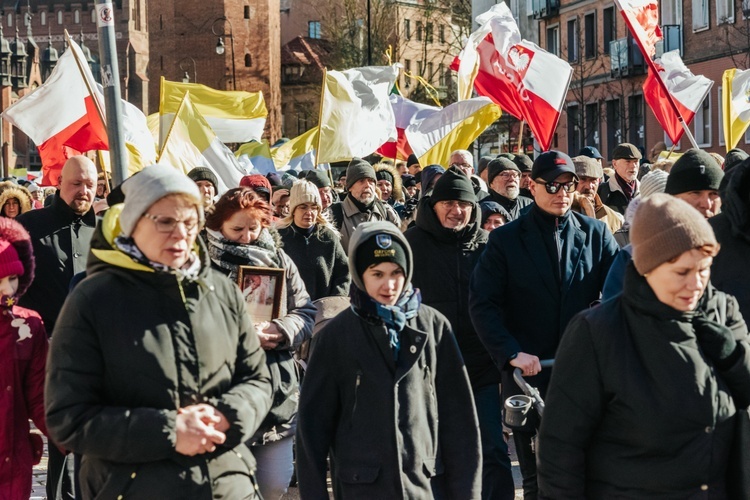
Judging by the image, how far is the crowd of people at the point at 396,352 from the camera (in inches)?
155

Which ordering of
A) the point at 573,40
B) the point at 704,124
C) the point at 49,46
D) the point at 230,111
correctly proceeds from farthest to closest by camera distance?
the point at 49,46, the point at 573,40, the point at 704,124, the point at 230,111

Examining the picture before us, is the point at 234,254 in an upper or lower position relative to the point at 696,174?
lower

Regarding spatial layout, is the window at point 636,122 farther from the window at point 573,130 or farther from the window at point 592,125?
the window at point 573,130

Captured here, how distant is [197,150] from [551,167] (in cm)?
679

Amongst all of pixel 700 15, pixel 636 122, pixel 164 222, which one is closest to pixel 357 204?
pixel 164 222

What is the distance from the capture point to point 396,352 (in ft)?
16.2

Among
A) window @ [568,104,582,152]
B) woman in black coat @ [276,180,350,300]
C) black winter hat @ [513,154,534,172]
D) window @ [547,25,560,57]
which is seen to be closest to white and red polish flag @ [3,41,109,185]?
black winter hat @ [513,154,534,172]

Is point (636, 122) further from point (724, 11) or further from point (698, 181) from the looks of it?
point (698, 181)

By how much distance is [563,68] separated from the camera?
45.8 ft

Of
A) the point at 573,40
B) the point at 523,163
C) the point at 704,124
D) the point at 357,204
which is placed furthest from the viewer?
the point at 573,40

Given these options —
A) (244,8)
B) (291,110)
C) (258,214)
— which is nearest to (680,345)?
(258,214)

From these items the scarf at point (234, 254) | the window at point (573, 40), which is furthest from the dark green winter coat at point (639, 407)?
the window at point (573, 40)

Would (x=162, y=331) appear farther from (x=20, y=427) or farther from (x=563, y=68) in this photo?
(x=563, y=68)

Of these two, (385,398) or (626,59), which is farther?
(626,59)
